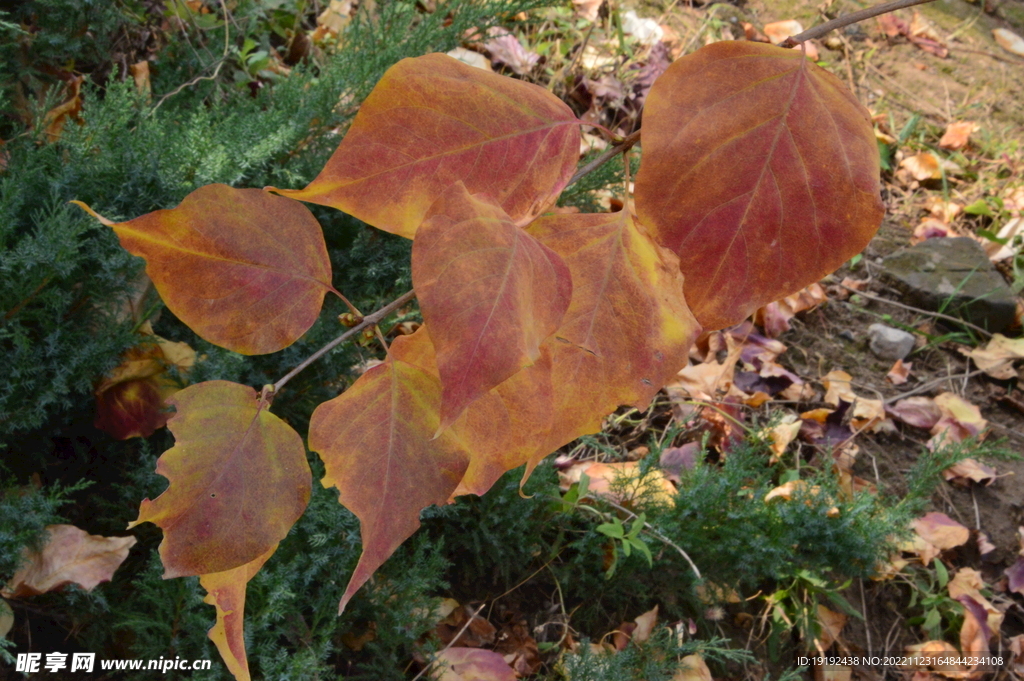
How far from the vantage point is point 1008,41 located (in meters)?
2.64

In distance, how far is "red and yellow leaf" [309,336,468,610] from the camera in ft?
1.18

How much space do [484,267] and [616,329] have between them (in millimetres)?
84

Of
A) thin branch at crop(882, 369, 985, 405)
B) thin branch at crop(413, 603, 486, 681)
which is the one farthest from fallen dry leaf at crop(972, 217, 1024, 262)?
thin branch at crop(413, 603, 486, 681)

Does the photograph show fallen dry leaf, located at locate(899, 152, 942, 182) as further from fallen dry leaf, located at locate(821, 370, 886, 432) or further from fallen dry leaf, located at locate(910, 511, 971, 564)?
fallen dry leaf, located at locate(910, 511, 971, 564)

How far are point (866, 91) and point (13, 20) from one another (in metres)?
2.33

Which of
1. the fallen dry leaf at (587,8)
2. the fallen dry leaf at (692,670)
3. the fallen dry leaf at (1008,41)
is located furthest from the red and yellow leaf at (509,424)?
the fallen dry leaf at (1008,41)

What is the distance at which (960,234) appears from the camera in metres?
2.22

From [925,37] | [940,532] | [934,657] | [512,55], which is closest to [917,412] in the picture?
[940,532]

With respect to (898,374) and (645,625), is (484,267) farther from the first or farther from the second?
(898,374)

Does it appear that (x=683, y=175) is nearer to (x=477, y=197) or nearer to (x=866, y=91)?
(x=477, y=197)

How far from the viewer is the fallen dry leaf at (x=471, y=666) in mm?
1062

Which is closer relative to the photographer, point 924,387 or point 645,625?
point 645,625

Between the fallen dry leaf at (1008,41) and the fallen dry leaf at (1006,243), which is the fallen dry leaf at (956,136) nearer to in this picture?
the fallen dry leaf at (1006,243)

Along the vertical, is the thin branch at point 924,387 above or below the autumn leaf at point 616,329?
below
